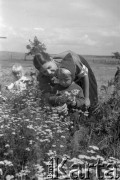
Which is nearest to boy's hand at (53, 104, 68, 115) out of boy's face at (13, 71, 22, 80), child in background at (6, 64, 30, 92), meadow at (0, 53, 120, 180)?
meadow at (0, 53, 120, 180)

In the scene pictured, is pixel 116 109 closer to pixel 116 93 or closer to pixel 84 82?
pixel 116 93

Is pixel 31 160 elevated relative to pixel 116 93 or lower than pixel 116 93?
lower

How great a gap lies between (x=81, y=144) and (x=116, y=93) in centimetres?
107

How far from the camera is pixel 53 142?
4.12 m

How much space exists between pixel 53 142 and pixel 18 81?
3.09 m

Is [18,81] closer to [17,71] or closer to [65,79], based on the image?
[17,71]

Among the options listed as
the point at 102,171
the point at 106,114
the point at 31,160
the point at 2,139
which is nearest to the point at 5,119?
the point at 2,139

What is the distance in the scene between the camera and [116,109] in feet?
16.3

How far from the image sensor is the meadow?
3.48 metres

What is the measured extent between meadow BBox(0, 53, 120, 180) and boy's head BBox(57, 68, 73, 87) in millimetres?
454

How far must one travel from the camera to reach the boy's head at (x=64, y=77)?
17.7 ft

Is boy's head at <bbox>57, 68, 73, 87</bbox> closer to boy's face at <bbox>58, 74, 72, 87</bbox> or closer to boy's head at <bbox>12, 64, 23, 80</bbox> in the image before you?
boy's face at <bbox>58, 74, 72, 87</bbox>

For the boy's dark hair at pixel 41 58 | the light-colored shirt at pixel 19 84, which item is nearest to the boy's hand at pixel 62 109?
the boy's dark hair at pixel 41 58

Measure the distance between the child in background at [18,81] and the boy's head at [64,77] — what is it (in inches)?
47.7
